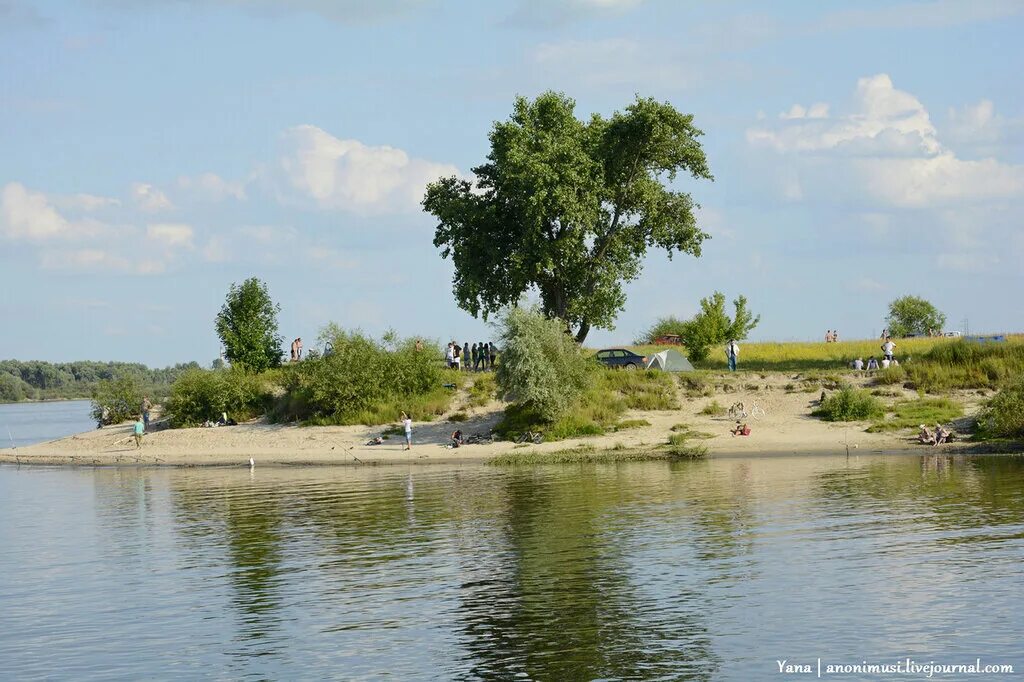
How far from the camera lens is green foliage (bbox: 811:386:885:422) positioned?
54.0 metres

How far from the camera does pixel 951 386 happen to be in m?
56.5

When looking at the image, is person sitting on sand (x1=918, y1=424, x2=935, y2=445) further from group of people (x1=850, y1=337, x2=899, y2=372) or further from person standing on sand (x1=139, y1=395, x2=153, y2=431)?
person standing on sand (x1=139, y1=395, x2=153, y2=431)

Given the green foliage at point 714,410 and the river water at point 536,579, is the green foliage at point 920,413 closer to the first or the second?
the river water at point 536,579

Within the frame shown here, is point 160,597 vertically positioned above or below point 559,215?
below

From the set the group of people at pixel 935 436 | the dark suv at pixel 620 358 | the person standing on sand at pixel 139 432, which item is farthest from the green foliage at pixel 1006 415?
the person standing on sand at pixel 139 432

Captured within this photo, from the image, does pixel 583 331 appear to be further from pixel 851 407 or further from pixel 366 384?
pixel 851 407

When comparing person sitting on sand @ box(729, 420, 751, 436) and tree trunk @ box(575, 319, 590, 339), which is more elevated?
tree trunk @ box(575, 319, 590, 339)

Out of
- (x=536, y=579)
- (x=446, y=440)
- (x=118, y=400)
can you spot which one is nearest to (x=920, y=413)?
(x=446, y=440)

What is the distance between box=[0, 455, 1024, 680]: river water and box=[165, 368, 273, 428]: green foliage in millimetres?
25074

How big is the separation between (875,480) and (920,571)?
1477 cm

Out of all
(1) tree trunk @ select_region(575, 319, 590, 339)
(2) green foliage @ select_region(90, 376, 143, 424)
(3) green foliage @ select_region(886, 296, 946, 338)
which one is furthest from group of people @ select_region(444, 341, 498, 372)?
(3) green foliage @ select_region(886, 296, 946, 338)

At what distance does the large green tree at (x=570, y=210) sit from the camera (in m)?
65.0

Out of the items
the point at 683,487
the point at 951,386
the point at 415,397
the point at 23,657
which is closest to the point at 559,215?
the point at 415,397

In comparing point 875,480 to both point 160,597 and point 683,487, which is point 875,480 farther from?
point 160,597
